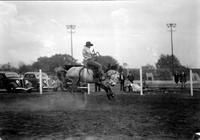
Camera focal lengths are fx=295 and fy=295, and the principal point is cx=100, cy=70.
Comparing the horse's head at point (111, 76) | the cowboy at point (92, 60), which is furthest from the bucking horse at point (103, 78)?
the cowboy at point (92, 60)

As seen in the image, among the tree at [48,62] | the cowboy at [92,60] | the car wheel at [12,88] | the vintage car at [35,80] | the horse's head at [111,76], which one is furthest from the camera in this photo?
the tree at [48,62]

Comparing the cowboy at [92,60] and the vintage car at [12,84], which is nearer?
the cowboy at [92,60]

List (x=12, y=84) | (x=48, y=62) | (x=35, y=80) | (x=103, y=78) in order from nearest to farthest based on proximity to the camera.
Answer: (x=103, y=78) → (x=12, y=84) → (x=35, y=80) → (x=48, y=62)

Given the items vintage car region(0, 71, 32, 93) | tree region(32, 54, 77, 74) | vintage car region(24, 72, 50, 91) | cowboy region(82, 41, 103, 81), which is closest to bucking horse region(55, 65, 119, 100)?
cowboy region(82, 41, 103, 81)

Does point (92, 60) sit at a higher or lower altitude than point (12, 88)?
higher

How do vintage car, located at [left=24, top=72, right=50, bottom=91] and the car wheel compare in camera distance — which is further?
vintage car, located at [left=24, top=72, right=50, bottom=91]

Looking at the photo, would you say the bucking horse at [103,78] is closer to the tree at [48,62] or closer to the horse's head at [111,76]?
the horse's head at [111,76]

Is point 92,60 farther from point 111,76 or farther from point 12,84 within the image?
point 12,84

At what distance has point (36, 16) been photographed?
9.25 meters

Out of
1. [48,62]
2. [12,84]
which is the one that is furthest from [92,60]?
[48,62]

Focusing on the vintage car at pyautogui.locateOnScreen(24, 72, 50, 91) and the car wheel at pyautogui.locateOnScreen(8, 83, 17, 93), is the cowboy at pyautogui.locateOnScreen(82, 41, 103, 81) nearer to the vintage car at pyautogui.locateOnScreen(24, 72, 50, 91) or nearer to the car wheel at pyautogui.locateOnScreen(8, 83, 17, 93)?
the car wheel at pyautogui.locateOnScreen(8, 83, 17, 93)

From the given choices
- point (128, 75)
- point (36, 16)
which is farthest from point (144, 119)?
point (128, 75)

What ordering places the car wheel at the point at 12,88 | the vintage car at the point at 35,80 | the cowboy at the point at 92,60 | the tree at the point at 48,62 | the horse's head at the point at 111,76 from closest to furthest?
the cowboy at the point at 92,60 → the horse's head at the point at 111,76 → the car wheel at the point at 12,88 → the vintage car at the point at 35,80 → the tree at the point at 48,62

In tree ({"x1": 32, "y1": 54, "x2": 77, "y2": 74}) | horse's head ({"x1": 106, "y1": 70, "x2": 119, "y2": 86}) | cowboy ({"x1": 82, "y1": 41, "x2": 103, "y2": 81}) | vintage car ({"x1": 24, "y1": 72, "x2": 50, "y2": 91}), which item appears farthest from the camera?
tree ({"x1": 32, "y1": 54, "x2": 77, "y2": 74})
